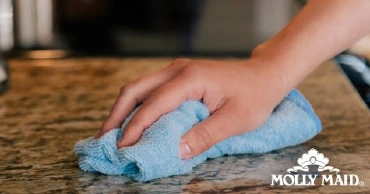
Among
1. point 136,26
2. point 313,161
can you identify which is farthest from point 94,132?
point 136,26

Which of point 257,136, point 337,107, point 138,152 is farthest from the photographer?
point 337,107

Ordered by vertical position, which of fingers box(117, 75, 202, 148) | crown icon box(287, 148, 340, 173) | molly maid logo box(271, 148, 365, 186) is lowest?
molly maid logo box(271, 148, 365, 186)

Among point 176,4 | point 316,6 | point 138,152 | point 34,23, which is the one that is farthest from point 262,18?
point 138,152

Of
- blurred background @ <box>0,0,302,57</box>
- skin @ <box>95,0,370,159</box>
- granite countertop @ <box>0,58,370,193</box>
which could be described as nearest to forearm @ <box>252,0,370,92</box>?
skin @ <box>95,0,370,159</box>

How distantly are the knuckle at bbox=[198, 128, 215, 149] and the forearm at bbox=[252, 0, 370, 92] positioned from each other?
132 mm

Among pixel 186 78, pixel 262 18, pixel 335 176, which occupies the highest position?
pixel 262 18

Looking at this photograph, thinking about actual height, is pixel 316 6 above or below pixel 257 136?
above

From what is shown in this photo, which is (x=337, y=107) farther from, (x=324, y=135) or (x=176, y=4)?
(x=176, y=4)

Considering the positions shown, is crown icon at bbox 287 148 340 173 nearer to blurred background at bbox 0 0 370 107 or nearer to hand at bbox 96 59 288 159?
hand at bbox 96 59 288 159

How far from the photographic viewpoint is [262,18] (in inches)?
59.8

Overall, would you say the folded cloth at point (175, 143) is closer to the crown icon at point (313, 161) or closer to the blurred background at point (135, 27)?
the crown icon at point (313, 161)

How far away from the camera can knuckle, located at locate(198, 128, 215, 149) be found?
31.5 inches

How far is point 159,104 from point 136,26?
0.71 meters

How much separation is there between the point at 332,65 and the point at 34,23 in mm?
592
